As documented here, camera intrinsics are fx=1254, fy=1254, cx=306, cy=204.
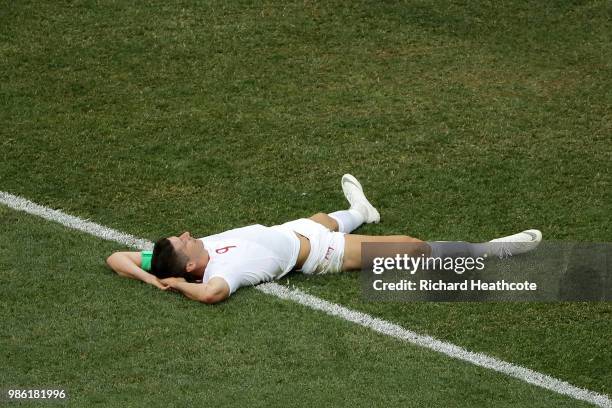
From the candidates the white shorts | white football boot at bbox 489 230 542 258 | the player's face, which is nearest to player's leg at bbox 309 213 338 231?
the white shorts

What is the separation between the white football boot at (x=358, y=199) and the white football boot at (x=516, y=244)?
3.38 feet

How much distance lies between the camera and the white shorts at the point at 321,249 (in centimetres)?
927

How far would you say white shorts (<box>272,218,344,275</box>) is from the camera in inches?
365

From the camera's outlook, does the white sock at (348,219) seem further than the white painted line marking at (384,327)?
Yes

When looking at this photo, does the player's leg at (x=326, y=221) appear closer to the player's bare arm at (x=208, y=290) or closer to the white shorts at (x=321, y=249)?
the white shorts at (x=321, y=249)

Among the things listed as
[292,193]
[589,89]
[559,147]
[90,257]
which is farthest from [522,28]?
[90,257]

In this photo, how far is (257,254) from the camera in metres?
9.02

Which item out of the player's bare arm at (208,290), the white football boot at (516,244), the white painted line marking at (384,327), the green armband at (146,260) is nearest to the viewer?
the white painted line marking at (384,327)

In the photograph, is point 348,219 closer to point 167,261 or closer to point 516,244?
point 516,244

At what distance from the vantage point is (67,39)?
43.8 feet

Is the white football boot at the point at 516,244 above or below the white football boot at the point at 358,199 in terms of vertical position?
below

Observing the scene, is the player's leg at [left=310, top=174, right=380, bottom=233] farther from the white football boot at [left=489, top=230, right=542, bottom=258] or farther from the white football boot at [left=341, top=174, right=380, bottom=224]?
the white football boot at [left=489, top=230, right=542, bottom=258]

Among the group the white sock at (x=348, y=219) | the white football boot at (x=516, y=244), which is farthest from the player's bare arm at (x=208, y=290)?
the white football boot at (x=516, y=244)

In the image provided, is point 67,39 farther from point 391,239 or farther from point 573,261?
point 573,261
